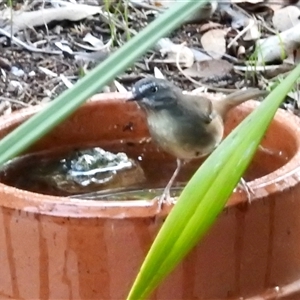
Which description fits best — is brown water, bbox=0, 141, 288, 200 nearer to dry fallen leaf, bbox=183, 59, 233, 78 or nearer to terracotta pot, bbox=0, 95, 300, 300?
terracotta pot, bbox=0, 95, 300, 300

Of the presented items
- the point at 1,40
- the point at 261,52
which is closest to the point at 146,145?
the point at 261,52

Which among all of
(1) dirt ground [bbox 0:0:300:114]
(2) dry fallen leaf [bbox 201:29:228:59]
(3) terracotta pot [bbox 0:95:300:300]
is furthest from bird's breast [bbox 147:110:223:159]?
(2) dry fallen leaf [bbox 201:29:228:59]

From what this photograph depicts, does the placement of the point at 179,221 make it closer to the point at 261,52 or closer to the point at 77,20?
the point at 261,52

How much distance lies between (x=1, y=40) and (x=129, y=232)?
160 cm

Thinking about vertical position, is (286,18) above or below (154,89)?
below

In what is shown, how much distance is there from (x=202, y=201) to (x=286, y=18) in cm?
222

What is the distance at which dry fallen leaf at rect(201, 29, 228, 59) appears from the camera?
2.59m

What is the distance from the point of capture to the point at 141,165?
67.6 inches

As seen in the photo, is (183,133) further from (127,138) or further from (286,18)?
(286,18)

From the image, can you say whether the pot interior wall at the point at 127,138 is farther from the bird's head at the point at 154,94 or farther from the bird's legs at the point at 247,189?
the bird's legs at the point at 247,189

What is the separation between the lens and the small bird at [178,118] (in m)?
1.54

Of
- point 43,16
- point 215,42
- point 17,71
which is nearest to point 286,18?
point 215,42

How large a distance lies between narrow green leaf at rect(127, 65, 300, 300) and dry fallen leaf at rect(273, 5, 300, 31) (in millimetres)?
2130

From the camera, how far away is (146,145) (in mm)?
1784
